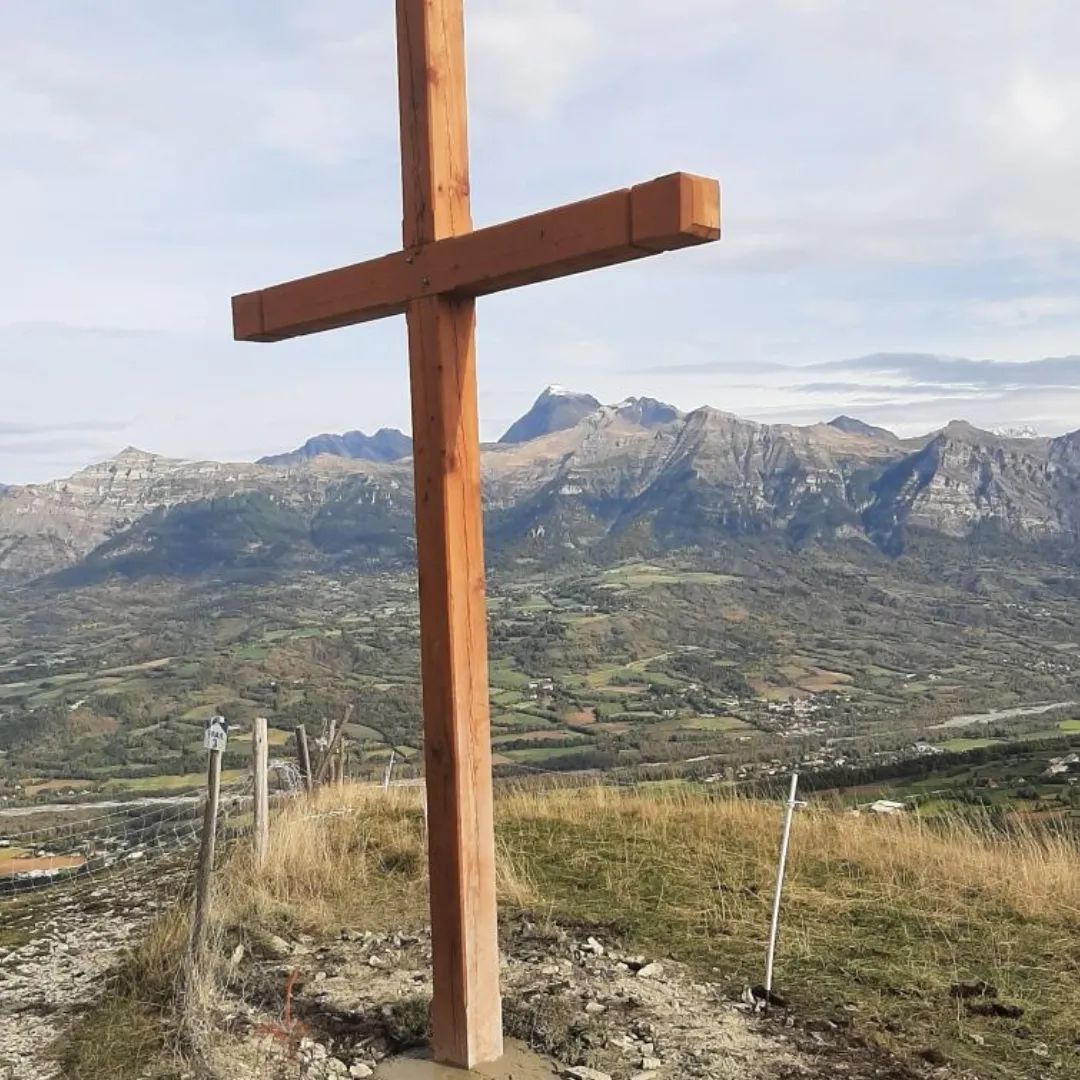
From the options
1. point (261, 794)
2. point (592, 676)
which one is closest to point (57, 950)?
point (261, 794)

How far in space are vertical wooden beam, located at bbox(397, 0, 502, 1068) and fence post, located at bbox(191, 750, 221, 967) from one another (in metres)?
1.23

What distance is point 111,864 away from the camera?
855 centimetres

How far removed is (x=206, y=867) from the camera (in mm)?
4727

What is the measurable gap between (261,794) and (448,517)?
13.0 ft

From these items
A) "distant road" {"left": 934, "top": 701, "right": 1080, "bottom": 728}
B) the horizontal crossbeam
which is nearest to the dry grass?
the horizontal crossbeam

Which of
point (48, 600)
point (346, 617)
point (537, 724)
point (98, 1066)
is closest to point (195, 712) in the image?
point (537, 724)

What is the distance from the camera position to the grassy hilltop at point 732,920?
4.25 meters

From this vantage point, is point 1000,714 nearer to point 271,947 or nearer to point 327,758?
point 327,758

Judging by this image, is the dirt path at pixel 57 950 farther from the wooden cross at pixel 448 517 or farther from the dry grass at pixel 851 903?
the dry grass at pixel 851 903

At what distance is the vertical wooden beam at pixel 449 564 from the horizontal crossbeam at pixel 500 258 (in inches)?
4.5

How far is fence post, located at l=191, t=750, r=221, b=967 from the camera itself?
464 cm

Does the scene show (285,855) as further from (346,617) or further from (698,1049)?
(346,617)

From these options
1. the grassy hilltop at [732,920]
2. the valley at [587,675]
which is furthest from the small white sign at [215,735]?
the valley at [587,675]

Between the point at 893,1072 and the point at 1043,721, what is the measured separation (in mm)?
79008
